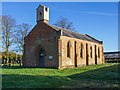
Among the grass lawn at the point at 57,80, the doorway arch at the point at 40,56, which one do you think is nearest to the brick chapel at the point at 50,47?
the doorway arch at the point at 40,56

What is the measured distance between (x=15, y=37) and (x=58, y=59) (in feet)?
54.9

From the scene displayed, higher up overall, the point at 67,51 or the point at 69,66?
the point at 67,51

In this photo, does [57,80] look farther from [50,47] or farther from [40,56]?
[40,56]

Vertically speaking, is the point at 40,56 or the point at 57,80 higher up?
the point at 40,56

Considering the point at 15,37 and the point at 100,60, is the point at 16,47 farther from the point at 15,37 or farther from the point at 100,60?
the point at 100,60

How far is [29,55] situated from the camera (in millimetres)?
37062

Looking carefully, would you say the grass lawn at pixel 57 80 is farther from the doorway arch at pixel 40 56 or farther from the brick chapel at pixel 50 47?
the doorway arch at pixel 40 56

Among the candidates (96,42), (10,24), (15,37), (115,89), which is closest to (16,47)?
(15,37)

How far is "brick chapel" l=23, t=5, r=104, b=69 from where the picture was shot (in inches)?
1278

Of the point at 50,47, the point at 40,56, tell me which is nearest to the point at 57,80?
the point at 50,47

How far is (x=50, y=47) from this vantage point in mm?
33375

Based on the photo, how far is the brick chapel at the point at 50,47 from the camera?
32.5m

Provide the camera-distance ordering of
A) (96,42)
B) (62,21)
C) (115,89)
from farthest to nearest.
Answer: (62,21) < (96,42) < (115,89)

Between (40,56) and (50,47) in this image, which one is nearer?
(50,47)
